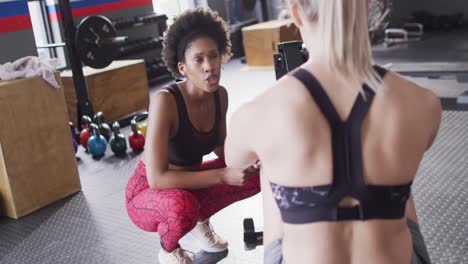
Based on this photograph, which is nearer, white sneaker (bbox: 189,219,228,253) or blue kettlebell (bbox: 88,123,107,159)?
white sneaker (bbox: 189,219,228,253)

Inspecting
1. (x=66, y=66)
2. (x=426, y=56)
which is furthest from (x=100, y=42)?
(x=426, y=56)

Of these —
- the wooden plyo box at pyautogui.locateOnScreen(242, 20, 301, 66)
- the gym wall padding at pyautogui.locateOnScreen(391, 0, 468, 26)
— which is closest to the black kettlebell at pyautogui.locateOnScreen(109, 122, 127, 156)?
the wooden plyo box at pyautogui.locateOnScreen(242, 20, 301, 66)

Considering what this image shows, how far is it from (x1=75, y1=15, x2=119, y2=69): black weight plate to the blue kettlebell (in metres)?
0.65

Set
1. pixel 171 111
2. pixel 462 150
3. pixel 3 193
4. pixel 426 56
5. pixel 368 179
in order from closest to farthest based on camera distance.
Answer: pixel 368 179
pixel 171 111
pixel 3 193
pixel 462 150
pixel 426 56

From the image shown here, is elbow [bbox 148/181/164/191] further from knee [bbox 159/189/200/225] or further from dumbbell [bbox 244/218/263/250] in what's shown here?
dumbbell [bbox 244/218/263/250]

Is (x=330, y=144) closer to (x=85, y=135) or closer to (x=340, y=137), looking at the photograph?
(x=340, y=137)

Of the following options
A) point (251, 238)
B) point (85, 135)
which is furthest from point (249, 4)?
point (251, 238)

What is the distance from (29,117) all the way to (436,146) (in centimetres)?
221

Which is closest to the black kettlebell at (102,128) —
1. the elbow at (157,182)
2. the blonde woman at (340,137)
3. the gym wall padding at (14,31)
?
the gym wall padding at (14,31)

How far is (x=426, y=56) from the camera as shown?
A: 568cm

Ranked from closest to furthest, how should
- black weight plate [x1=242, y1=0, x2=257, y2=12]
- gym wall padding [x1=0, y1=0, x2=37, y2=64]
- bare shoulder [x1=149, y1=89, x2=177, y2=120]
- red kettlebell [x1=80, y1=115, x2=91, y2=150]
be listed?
bare shoulder [x1=149, y1=89, x2=177, y2=120] → gym wall padding [x1=0, y1=0, x2=37, y2=64] → red kettlebell [x1=80, y1=115, x2=91, y2=150] → black weight plate [x1=242, y1=0, x2=257, y2=12]

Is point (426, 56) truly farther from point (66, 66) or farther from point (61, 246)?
point (61, 246)

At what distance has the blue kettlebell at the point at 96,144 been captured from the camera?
11.9 feet

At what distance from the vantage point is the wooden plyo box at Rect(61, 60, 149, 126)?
444cm
